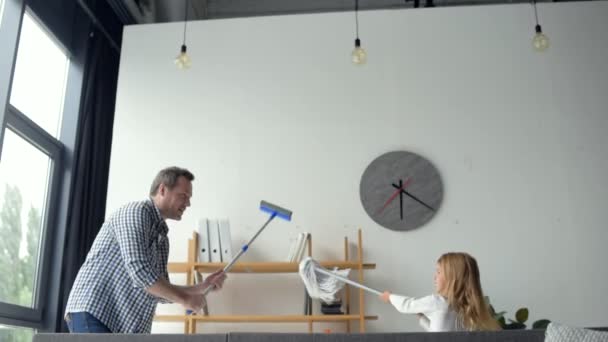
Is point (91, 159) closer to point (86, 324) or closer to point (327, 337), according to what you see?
point (86, 324)

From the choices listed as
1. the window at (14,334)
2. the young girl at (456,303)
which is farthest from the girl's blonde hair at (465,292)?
the window at (14,334)

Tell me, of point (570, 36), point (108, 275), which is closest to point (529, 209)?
point (570, 36)

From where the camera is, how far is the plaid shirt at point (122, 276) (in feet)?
7.57

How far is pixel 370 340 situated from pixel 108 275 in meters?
1.10

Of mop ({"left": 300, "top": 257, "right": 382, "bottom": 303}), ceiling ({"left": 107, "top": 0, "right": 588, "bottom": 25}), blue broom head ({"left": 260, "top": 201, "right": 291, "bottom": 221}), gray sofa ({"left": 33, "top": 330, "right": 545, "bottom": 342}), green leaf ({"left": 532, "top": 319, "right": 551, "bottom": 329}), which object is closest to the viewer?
gray sofa ({"left": 33, "top": 330, "right": 545, "bottom": 342})

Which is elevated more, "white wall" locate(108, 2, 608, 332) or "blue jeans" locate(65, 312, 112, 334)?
"white wall" locate(108, 2, 608, 332)

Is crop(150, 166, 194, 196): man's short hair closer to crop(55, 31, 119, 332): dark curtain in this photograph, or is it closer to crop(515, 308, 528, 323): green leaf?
crop(55, 31, 119, 332): dark curtain

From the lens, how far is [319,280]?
357cm

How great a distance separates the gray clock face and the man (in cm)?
177

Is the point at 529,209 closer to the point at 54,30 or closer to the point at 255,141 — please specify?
the point at 255,141

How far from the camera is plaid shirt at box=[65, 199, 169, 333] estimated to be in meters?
2.31

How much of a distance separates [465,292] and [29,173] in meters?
2.81

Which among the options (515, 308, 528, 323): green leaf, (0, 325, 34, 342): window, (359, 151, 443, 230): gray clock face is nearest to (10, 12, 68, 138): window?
(0, 325, 34, 342): window

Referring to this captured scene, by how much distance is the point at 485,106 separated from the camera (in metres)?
4.14
